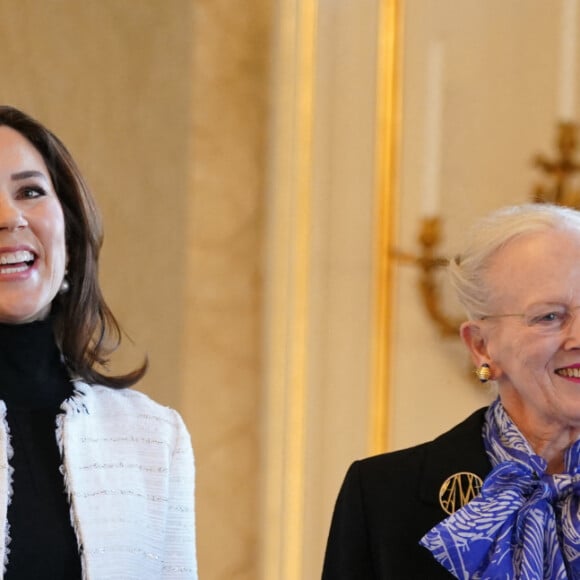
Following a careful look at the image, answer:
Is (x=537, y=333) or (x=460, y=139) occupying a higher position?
(x=460, y=139)

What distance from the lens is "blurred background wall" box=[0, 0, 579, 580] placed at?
13.7 feet

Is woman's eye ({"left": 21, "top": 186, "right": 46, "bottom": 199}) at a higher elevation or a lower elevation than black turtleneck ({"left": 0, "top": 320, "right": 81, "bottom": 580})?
higher

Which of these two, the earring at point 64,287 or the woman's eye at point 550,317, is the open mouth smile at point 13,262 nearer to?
the earring at point 64,287

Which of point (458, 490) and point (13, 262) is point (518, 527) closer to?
point (458, 490)

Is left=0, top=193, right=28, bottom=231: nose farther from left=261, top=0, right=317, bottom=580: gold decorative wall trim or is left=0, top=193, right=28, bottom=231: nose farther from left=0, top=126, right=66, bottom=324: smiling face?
left=261, top=0, right=317, bottom=580: gold decorative wall trim

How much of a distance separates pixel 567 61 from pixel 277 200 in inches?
41.5

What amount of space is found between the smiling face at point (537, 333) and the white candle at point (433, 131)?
5.14 ft

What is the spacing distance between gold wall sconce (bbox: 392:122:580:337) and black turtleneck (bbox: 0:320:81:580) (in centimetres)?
166

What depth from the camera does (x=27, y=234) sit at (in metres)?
2.65

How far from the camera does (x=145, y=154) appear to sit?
435 cm

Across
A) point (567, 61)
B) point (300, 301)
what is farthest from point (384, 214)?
point (567, 61)

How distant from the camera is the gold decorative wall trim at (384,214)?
4273mm

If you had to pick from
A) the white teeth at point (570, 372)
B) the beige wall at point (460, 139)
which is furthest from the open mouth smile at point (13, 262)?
the beige wall at point (460, 139)

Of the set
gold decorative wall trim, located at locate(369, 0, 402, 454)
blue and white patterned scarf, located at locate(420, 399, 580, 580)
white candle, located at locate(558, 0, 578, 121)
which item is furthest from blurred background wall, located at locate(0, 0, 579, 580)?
blue and white patterned scarf, located at locate(420, 399, 580, 580)
